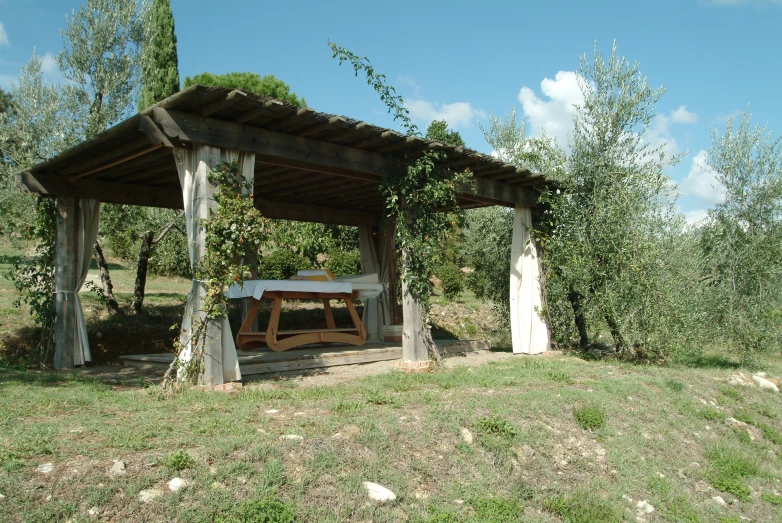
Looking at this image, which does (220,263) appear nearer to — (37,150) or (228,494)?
(228,494)

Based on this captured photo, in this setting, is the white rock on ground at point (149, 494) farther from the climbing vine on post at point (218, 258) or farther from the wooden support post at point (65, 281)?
the wooden support post at point (65, 281)

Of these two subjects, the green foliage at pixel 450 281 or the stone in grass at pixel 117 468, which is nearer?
the stone in grass at pixel 117 468

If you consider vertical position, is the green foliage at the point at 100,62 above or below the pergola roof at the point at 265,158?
above

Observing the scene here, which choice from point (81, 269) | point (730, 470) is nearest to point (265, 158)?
point (81, 269)

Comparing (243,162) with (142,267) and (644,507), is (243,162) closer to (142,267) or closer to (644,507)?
(644,507)

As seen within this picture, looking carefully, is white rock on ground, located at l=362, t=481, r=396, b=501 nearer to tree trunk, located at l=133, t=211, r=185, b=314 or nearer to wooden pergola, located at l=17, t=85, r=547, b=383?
wooden pergola, located at l=17, t=85, r=547, b=383

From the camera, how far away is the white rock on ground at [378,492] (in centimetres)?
373

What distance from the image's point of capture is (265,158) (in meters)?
6.59

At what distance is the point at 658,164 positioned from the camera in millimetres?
8891

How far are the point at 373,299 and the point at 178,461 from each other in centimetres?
737

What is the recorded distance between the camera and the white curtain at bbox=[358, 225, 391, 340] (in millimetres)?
10852

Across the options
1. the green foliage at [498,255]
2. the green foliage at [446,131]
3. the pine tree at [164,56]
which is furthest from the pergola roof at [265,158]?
the green foliage at [446,131]

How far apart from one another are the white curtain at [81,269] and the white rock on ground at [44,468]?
16.8 feet

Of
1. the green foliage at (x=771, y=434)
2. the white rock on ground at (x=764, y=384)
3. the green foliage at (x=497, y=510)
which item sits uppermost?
the white rock on ground at (x=764, y=384)
